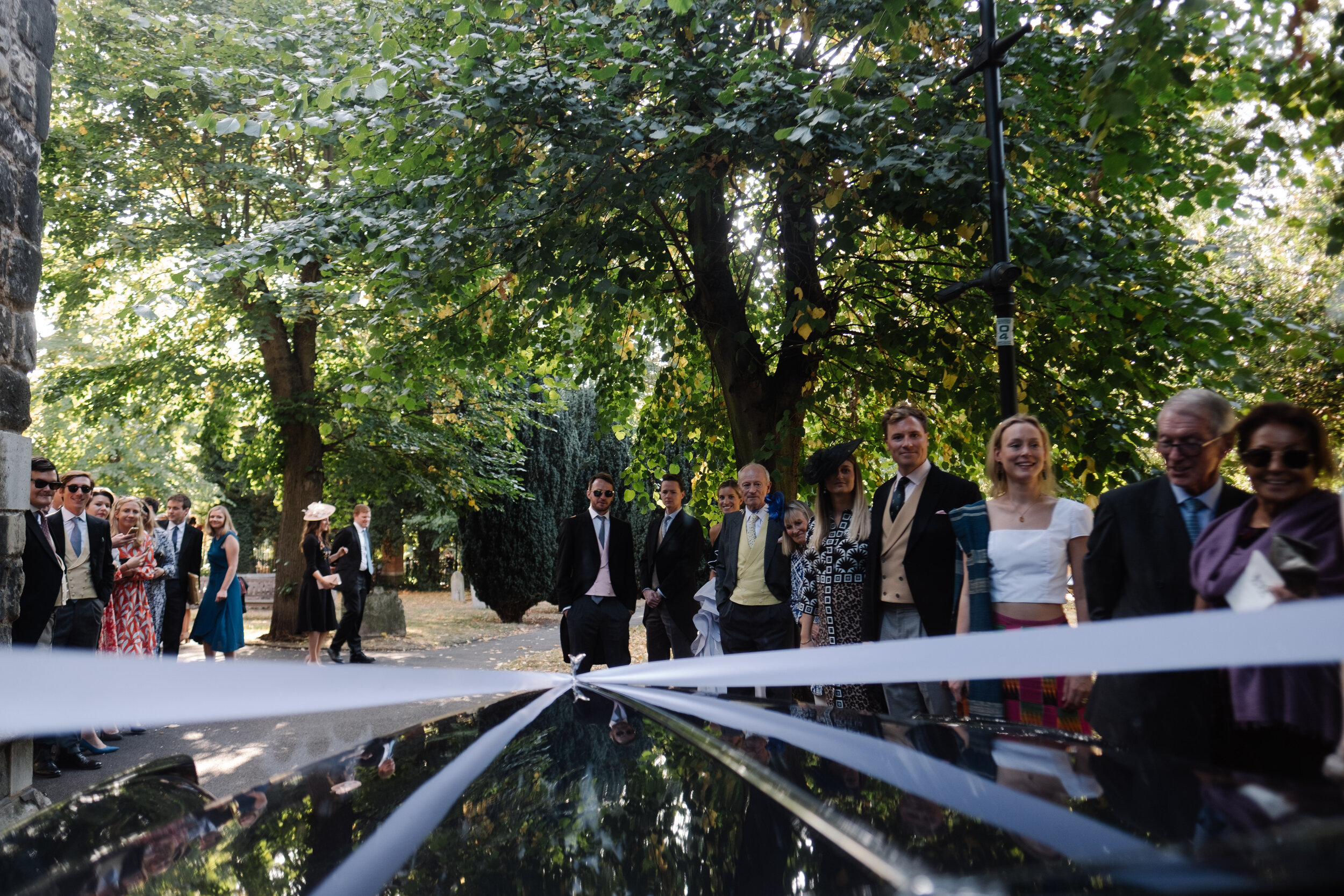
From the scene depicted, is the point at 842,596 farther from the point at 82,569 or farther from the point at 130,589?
the point at 130,589

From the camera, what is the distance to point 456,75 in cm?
582

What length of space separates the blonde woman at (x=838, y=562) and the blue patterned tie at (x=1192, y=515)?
183 cm

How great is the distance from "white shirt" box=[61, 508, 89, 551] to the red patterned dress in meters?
0.70

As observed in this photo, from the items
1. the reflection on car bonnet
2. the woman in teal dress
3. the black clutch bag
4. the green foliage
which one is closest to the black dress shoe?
the woman in teal dress

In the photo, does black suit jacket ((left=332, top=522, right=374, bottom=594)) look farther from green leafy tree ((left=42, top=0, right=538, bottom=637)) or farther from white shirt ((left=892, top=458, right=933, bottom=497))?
white shirt ((left=892, top=458, right=933, bottom=497))

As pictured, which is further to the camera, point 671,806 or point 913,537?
point 913,537

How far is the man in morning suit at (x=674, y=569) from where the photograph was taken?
23.5 ft

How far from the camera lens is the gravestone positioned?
14.8 metres

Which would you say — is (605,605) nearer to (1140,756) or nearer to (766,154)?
(766,154)

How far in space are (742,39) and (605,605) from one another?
4.50 m

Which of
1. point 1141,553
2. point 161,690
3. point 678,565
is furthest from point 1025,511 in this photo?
point 678,565

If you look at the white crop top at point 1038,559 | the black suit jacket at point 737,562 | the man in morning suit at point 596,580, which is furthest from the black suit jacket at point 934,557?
the man in morning suit at point 596,580

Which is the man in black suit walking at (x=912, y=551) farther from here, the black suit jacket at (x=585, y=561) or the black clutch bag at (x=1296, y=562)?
the black suit jacket at (x=585, y=561)

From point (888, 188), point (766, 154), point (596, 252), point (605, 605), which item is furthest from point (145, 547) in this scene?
point (888, 188)
